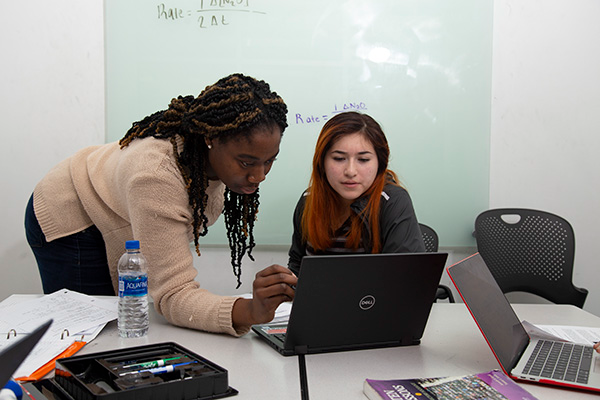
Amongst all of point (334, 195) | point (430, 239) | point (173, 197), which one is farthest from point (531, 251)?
point (173, 197)

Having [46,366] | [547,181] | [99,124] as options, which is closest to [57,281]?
[46,366]

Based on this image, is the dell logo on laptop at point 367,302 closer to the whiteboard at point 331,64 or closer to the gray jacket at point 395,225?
the gray jacket at point 395,225

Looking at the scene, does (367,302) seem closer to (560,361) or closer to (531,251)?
(560,361)

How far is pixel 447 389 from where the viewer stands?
90 cm

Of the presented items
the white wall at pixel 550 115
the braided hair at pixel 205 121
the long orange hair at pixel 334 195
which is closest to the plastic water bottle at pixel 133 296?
the braided hair at pixel 205 121

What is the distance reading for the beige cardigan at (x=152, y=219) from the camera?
48.1 inches

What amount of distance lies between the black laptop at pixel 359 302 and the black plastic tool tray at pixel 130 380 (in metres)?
0.23

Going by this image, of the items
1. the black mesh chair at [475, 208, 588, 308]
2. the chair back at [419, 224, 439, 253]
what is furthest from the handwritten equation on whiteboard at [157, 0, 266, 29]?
the black mesh chair at [475, 208, 588, 308]

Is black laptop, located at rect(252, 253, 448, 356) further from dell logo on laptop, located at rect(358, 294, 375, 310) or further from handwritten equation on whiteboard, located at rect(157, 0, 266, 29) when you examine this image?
handwritten equation on whiteboard, located at rect(157, 0, 266, 29)

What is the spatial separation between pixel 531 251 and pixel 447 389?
1.68m

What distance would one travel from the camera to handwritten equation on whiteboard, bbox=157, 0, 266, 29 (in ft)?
8.25

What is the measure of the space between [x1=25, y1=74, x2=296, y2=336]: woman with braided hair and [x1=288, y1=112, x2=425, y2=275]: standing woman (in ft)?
1.66

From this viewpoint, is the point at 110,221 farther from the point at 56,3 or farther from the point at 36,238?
the point at 56,3

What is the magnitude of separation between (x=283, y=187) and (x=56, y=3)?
140cm
